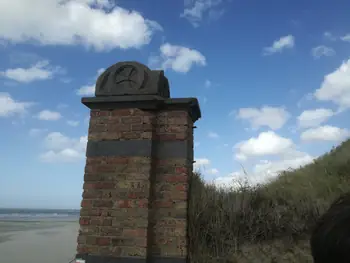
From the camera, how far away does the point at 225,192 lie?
4152mm

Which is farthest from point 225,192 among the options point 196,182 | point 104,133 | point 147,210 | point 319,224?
point 319,224

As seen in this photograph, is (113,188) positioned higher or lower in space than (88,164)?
lower

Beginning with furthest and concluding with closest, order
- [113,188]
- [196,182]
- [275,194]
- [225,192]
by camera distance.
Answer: [275,194] → [225,192] → [196,182] → [113,188]

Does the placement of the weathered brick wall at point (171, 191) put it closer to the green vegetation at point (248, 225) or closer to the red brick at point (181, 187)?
the red brick at point (181, 187)

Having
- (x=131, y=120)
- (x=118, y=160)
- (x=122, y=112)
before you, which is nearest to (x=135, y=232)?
(x=118, y=160)

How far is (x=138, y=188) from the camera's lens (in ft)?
11.3

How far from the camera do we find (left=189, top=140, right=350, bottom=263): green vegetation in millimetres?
3375

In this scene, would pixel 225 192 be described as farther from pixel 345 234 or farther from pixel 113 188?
pixel 345 234

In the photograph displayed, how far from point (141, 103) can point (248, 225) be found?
79.0 inches

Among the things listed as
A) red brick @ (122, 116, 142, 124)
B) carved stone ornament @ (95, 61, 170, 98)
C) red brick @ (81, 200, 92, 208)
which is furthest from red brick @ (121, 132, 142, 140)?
red brick @ (81, 200, 92, 208)

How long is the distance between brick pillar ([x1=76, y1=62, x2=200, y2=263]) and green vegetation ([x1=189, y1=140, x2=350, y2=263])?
25 centimetres

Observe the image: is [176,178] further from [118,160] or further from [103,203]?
[103,203]

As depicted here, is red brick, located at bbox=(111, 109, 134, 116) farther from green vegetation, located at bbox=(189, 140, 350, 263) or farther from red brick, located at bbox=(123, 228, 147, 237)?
red brick, located at bbox=(123, 228, 147, 237)

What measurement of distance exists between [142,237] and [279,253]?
158cm
